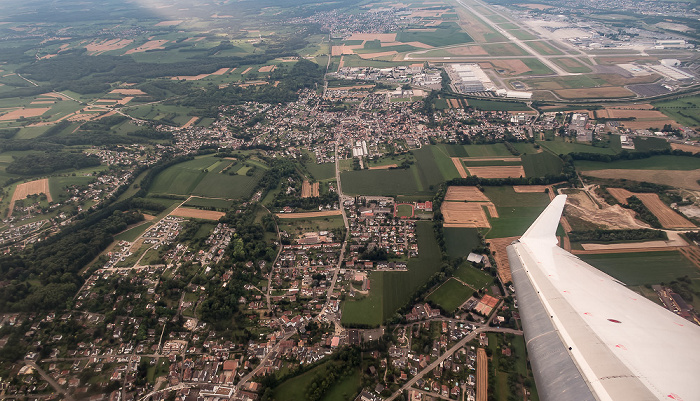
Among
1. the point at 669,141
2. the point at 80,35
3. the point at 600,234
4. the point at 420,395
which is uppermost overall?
the point at 80,35

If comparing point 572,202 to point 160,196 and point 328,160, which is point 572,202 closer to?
point 328,160

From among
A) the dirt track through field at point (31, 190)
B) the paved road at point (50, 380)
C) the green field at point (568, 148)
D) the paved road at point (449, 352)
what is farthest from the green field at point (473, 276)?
the dirt track through field at point (31, 190)

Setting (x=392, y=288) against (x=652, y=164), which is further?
(x=652, y=164)

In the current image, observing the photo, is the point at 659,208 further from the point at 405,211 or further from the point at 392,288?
the point at 392,288

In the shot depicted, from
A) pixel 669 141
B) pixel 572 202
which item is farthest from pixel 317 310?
pixel 669 141

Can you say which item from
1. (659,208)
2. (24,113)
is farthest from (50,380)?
(24,113)

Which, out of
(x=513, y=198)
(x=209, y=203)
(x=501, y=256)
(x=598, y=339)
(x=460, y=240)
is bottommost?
(x=501, y=256)

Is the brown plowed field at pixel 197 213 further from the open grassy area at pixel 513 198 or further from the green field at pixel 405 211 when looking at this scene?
the open grassy area at pixel 513 198
